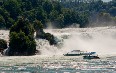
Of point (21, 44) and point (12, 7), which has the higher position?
point (12, 7)

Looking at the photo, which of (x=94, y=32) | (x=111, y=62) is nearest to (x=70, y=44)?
(x=94, y=32)

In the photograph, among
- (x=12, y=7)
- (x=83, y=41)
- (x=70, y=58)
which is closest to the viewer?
(x=70, y=58)

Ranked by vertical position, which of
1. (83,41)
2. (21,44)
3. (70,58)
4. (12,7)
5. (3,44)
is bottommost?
(83,41)

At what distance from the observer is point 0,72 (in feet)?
226

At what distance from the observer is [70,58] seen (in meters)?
95.1

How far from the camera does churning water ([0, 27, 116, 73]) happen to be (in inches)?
2857

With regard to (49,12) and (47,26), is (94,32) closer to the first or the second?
(47,26)

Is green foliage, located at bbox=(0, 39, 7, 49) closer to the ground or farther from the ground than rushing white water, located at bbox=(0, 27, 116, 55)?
farther from the ground

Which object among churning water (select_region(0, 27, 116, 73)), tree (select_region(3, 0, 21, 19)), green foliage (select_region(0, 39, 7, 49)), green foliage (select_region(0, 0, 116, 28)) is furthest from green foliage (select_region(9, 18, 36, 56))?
tree (select_region(3, 0, 21, 19))

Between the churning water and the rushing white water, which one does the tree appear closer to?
the rushing white water

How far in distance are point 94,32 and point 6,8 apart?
43.9m

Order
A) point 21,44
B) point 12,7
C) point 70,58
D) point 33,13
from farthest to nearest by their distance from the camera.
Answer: point 33,13, point 12,7, point 21,44, point 70,58

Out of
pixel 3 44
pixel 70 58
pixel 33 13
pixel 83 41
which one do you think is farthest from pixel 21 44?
pixel 33 13

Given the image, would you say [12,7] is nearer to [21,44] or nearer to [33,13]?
[33,13]
